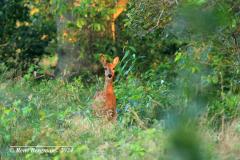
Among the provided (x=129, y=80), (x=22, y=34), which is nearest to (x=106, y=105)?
(x=129, y=80)

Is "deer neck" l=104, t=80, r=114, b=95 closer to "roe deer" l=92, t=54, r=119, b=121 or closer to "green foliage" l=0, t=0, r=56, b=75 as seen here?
"roe deer" l=92, t=54, r=119, b=121

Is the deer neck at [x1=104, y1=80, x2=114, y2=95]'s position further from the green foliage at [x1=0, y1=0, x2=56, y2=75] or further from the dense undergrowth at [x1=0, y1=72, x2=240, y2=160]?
the green foliage at [x1=0, y1=0, x2=56, y2=75]

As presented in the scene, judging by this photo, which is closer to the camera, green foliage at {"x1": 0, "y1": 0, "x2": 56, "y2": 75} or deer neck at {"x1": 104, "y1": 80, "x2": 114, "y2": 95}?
deer neck at {"x1": 104, "y1": 80, "x2": 114, "y2": 95}

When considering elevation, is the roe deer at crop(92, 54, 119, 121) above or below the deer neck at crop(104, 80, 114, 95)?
below

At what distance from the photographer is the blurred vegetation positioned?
13.3 feet

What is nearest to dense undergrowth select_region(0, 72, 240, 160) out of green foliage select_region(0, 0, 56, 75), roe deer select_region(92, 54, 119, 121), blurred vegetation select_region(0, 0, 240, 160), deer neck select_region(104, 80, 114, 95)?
blurred vegetation select_region(0, 0, 240, 160)

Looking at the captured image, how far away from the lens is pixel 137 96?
9195 millimetres

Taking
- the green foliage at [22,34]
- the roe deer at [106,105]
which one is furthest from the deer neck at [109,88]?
the green foliage at [22,34]

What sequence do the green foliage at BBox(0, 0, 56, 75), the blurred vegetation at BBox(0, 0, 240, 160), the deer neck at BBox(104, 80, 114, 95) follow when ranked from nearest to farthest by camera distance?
the blurred vegetation at BBox(0, 0, 240, 160) → the deer neck at BBox(104, 80, 114, 95) → the green foliage at BBox(0, 0, 56, 75)

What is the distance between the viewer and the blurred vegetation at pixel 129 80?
4.06 meters

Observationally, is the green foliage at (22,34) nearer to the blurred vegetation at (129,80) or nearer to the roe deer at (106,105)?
the blurred vegetation at (129,80)

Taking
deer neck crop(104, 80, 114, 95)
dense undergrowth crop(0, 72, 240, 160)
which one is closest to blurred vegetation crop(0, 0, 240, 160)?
dense undergrowth crop(0, 72, 240, 160)

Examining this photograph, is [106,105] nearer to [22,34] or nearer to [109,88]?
[109,88]

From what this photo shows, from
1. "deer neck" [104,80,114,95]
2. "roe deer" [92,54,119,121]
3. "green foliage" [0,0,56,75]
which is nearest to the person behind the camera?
"roe deer" [92,54,119,121]
